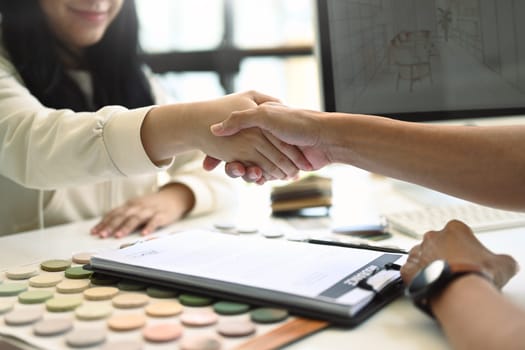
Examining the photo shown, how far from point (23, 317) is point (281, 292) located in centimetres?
25

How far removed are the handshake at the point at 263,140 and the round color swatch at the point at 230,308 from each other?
11.0 inches

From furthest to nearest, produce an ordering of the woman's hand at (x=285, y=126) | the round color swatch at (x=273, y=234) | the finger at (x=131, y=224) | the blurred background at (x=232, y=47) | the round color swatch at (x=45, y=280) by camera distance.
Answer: the blurred background at (x=232, y=47)
the finger at (x=131, y=224)
the round color swatch at (x=273, y=234)
the woman's hand at (x=285, y=126)
the round color swatch at (x=45, y=280)

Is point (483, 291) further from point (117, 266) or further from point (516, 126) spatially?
point (117, 266)

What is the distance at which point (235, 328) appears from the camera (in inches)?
21.0

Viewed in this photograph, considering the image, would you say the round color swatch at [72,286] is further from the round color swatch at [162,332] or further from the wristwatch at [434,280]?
the wristwatch at [434,280]

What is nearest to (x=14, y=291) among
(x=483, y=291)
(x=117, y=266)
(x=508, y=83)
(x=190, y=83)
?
Result: (x=117, y=266)

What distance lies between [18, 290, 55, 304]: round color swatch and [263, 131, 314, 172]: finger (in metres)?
0.37

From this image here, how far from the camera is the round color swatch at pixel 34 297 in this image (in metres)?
0.63

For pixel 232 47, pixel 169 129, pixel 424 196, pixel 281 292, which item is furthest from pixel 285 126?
pixel 232 47

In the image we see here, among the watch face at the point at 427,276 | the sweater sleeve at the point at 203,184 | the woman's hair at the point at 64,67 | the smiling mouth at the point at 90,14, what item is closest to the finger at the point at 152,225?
the sweater sleeve at the point at 203,184

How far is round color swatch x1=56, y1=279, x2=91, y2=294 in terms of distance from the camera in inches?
25.9

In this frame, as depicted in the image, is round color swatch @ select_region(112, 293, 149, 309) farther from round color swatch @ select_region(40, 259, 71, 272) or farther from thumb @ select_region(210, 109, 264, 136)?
thumb @ select_region(210, 109, 264, 136)

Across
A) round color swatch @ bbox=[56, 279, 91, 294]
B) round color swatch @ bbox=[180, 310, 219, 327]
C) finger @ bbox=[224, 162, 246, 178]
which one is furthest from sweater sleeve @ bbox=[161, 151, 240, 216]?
round color swatch @ bbox=[180, 310, 219, 327]

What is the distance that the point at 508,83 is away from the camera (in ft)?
2.94
